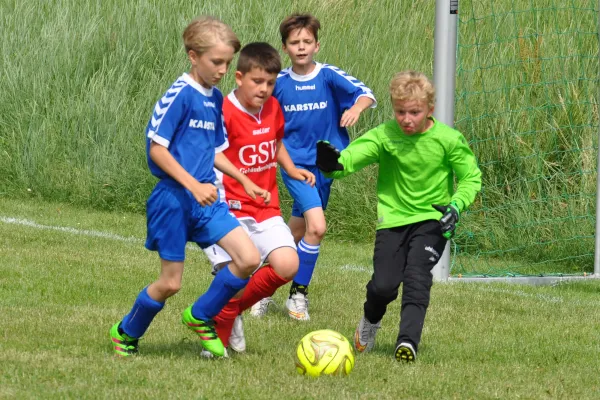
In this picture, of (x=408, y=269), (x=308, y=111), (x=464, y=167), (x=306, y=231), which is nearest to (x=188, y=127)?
(x=408, y=269)

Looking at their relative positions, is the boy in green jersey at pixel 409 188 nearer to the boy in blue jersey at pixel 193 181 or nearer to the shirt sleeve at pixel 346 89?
the boy in blue jersey at pixel 193 181

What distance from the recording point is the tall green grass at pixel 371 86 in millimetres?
10633

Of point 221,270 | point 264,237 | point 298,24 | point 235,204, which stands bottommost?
point 221,270

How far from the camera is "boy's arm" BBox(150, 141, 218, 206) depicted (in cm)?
515

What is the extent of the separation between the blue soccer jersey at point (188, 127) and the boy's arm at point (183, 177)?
2.1 inches

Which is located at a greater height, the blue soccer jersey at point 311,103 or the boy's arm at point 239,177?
the blue soccer jersey at point 311,103

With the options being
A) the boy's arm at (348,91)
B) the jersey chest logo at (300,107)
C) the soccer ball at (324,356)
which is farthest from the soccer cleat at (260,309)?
the soccer ball at (324,356)

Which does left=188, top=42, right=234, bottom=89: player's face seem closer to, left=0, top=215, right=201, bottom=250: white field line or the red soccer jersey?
the red soccer jersey

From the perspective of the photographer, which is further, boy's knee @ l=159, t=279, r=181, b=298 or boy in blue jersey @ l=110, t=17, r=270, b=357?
boy's knee @ l=159, t=279, r=181, b=298

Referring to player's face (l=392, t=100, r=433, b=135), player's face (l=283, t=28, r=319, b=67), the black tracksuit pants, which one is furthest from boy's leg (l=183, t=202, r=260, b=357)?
player's face (l=283, t=28, r=319, b=67)

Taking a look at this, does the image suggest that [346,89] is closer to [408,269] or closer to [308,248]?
[308,248]

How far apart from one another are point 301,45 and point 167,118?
2.04 metres

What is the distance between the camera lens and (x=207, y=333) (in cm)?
561

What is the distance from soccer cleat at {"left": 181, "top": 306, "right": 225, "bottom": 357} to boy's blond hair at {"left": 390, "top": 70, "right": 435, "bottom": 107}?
5.16 ft
